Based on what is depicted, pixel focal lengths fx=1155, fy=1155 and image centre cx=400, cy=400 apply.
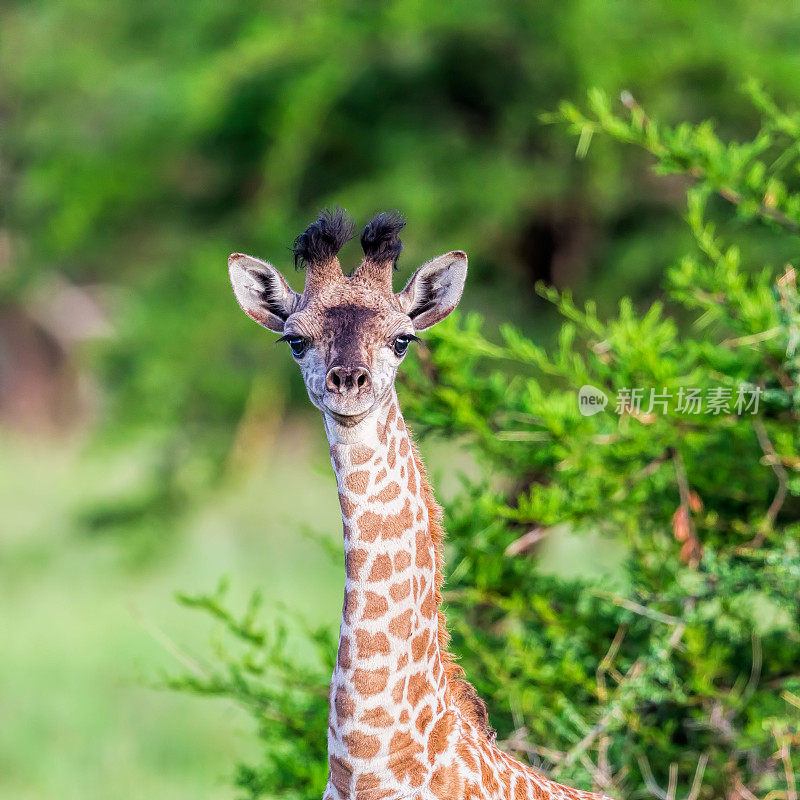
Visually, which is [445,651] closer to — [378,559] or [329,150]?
[378,559]

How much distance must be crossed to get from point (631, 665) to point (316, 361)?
8.00ft

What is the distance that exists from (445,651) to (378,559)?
0.53 meters

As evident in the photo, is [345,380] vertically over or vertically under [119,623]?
under

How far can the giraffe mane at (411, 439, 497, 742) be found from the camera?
3.55 m

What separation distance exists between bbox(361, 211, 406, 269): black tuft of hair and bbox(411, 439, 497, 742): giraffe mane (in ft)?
1.96

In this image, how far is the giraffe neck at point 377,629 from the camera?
3289 millimetres

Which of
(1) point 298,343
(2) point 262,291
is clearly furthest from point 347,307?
(2) point 262,291

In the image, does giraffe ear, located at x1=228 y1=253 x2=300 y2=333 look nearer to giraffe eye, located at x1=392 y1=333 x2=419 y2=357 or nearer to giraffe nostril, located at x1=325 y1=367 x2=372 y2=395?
giraffe eye, located at x1=392 y1=333 x2=419 y2=357

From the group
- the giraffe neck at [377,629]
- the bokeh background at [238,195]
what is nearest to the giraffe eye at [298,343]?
the giraffe neck at [377,629]

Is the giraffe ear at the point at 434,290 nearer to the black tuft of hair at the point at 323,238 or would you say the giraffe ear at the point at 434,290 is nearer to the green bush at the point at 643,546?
the black tuft of hair at the point at 323,238

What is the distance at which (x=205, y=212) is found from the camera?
11141 mm

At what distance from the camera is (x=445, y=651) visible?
145 inches

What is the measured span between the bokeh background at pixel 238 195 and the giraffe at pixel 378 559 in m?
5.24

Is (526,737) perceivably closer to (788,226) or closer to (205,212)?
(788,226)
